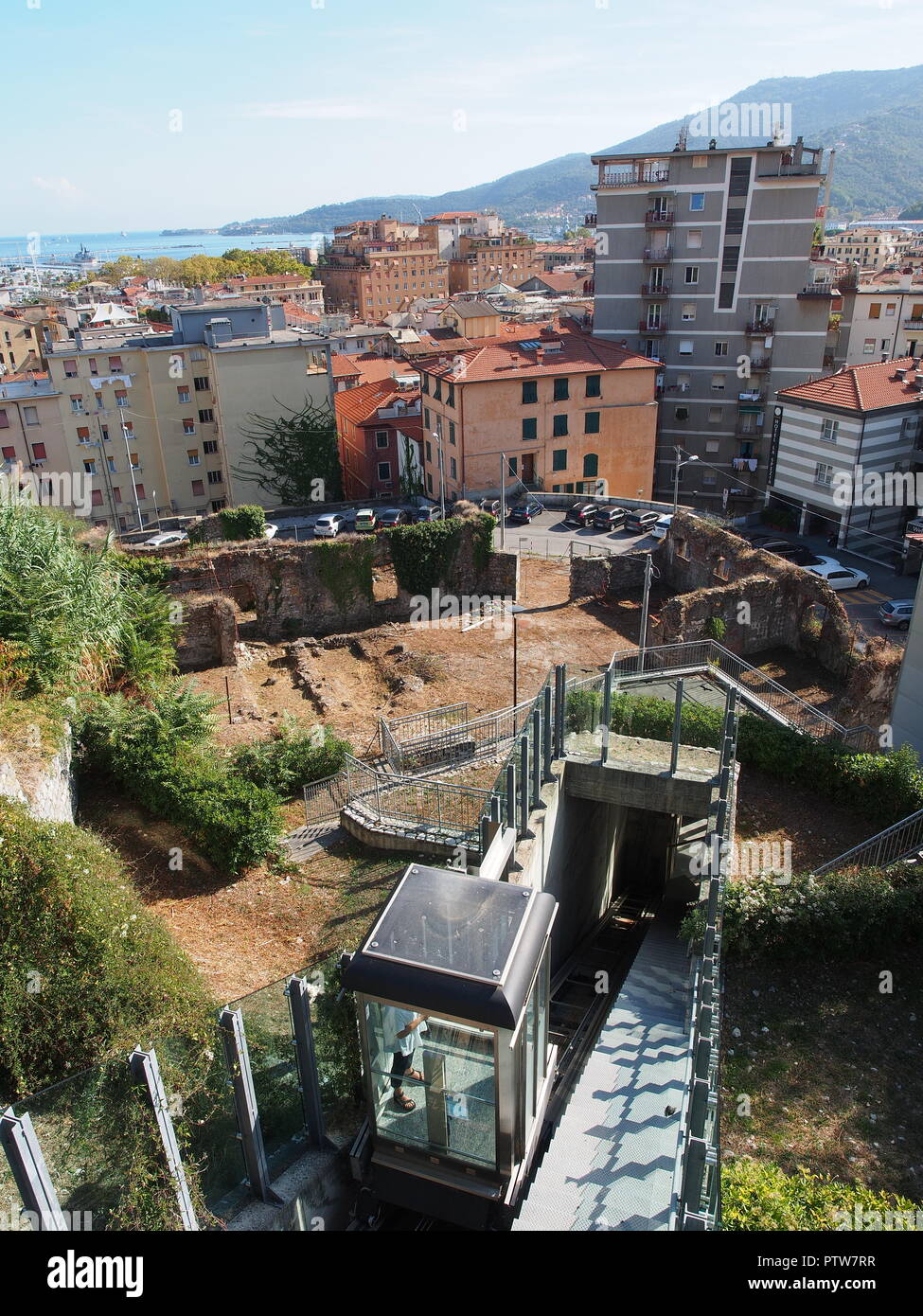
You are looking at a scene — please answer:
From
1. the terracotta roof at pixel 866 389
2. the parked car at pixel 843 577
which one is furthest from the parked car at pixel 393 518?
the terracotta roof at pixel 866 389

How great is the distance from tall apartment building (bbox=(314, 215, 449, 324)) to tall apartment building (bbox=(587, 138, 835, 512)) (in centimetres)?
7677

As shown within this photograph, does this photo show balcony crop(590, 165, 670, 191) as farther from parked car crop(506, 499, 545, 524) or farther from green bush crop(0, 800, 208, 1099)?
green bush crop(0, 800, 208, 1099)

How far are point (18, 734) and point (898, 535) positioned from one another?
45519mm

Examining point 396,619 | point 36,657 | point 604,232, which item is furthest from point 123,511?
point 36,657

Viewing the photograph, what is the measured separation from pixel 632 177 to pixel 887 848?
56284mm

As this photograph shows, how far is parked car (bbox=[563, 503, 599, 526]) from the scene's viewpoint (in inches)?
1748

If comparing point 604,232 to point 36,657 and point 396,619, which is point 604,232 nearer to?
point 396,619

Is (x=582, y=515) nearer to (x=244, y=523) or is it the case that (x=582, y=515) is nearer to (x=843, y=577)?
(x=843, y=577)

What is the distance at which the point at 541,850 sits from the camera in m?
14.7

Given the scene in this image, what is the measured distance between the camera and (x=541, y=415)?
48.4 m

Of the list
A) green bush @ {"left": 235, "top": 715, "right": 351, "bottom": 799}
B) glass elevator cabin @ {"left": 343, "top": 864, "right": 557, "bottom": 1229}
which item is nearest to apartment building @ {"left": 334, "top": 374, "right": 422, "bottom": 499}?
green bush @ {"left": 235, "top": 715, "right": 351, "bottom": 799}

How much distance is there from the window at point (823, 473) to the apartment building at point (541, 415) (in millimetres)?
9850

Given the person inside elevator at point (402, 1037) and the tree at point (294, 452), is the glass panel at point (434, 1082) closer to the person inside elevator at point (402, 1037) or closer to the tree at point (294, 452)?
the person inside elevator at point (402, 1037)

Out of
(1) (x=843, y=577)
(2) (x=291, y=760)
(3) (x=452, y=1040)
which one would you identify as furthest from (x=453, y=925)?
(1) (x=843, y=577)
